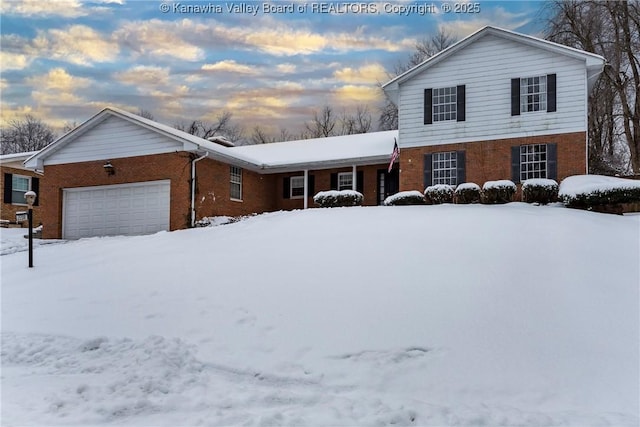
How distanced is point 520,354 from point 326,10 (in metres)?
12.6

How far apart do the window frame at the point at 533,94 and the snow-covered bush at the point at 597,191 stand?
3.59 m

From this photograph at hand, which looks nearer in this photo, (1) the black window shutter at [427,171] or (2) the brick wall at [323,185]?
(1) the black window shutter at [427,171]

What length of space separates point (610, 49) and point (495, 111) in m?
14.5

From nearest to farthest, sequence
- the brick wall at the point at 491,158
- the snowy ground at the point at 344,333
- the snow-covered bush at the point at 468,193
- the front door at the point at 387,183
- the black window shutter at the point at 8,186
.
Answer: the snowy ground at the point at 344,333 < the snow-covered bush at the point at 468,193 < the brick wall at the point at 491,158 < the front door at the point at 387,183 < the black window shutter at the point at 8,186

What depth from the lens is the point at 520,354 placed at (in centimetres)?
538

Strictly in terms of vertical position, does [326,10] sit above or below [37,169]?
above

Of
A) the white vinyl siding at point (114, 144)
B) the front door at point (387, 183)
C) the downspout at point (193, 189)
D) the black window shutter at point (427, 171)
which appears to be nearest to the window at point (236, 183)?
the downspout at point (193, 189)

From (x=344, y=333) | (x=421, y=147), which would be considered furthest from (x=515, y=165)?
(x=344, y=333)

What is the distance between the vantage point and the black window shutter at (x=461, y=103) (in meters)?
17.4

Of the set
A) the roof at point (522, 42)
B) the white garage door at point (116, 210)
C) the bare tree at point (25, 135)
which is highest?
the bare tree at point (25, 135)

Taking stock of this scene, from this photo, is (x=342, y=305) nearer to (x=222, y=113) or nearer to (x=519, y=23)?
(x=519, y=23)

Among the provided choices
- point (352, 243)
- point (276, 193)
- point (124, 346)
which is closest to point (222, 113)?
point (276, 193)

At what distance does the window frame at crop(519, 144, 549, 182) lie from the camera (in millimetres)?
16484

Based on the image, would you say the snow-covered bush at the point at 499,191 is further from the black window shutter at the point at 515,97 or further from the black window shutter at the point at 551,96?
the black window shutter at the point at 551,96
